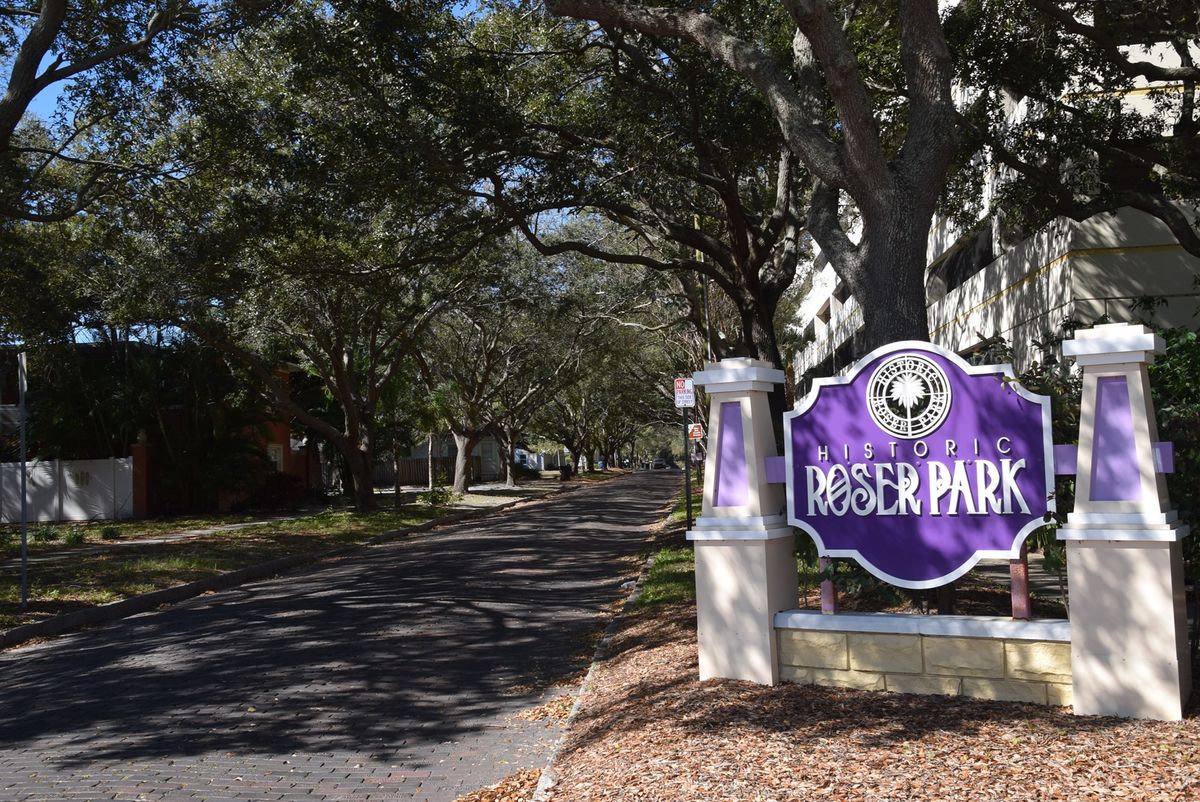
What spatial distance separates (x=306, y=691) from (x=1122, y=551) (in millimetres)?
5844

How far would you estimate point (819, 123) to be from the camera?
960 cm

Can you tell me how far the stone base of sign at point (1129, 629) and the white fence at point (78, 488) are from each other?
2800cm

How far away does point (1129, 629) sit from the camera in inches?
224

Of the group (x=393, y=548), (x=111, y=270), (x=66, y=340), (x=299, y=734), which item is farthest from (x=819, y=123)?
(x=66, y=340)

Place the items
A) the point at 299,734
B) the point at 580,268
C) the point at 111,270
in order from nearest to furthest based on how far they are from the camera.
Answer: the point at 299,734 < the point at 111,270 < the point at 580,268

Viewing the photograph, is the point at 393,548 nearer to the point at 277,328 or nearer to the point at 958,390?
the point at 277,328

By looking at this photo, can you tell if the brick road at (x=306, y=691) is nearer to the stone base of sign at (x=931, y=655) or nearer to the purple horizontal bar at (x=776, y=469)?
the stone base of sign at (x=931, y=655)

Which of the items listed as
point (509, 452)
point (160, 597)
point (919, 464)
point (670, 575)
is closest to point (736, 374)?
point (919, 464)

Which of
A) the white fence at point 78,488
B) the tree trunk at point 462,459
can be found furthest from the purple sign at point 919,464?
the tree trunk at point 462,459

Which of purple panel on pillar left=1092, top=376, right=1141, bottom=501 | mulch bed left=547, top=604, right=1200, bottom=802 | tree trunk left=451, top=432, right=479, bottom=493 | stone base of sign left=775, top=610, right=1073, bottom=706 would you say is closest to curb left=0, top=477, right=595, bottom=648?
mulch bed left=547, top=604, right=1200, bottom=802

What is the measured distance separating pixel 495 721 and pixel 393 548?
44.9 feet

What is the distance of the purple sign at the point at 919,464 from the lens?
627cm

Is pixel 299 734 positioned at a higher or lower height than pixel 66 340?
lower

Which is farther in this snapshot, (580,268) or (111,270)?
(580,268)
